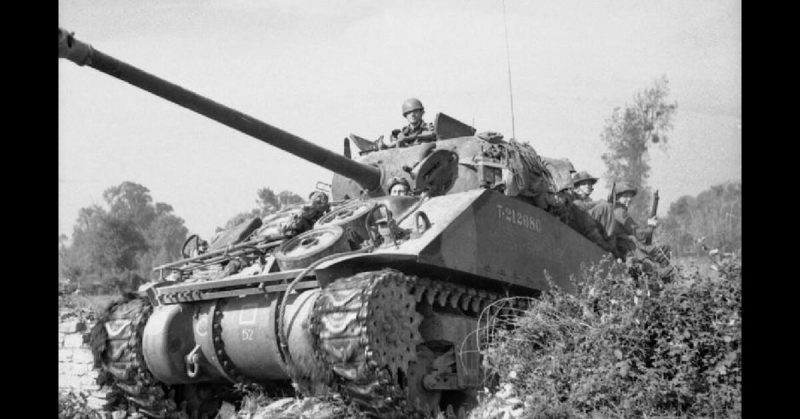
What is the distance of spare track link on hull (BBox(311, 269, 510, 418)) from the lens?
6.77m

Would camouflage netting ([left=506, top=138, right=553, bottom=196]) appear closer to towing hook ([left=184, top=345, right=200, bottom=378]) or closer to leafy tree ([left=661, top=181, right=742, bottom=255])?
leafy tree ([left=661, top=181, right=742, bottom=255])

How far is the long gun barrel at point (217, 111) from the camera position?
652cm

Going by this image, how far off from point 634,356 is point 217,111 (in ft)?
13.8

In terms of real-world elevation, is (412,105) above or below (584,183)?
above

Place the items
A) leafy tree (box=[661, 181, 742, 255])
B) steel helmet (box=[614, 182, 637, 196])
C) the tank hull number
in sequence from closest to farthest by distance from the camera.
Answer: leafy tree (box=[661, 181, 742, 255])
the tank hull number
steel helmet (box=[614, 182, 637, 196])

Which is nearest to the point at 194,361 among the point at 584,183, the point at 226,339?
the point at 226,339

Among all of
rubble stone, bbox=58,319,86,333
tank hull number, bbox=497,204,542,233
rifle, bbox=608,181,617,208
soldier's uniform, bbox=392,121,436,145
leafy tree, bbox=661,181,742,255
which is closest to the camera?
leafy tree, bbox=661,181,742,255

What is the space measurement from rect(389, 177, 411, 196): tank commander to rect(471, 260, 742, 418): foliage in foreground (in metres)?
2.22

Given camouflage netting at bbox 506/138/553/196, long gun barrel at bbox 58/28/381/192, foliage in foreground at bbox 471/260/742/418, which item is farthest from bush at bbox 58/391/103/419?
camouflage netting at bbox 506/138/553/196

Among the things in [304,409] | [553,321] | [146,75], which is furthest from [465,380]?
[146,75]

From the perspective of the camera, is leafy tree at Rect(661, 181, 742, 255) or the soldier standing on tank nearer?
leafy tree at Rect(661, 181, 742, 255)

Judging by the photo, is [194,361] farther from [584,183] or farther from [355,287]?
[584,183]

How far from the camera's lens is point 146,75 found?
7.41 meters

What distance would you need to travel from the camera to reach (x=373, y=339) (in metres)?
6.77
